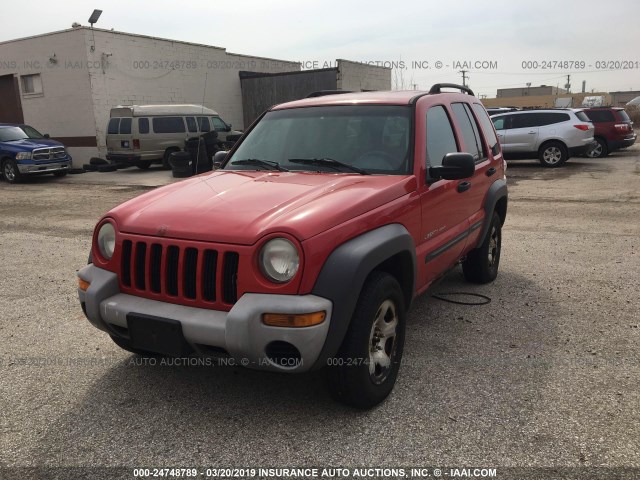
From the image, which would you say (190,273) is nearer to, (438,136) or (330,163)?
(330,163)

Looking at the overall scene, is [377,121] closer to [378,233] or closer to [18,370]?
[378,233]

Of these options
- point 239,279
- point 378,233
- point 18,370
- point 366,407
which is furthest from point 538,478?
point 18,370

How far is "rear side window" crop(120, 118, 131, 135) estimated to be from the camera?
1788 cm

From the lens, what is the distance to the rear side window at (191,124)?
1869 cm

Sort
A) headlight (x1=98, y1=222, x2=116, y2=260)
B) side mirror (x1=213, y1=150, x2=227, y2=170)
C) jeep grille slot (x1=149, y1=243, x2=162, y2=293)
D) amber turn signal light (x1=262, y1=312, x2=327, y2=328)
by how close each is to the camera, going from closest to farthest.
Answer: amber turn signal light (x1=262, y1=312, x2=327, y2=328)
jeep grille slot (x1=149, y1=243, x2=162, y2=293)
headlight (x1=98, y1=222, x2=116, y2=260)
side mirror (x1=213, y1=150, x2=227, y2=170)

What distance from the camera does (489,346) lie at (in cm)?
394

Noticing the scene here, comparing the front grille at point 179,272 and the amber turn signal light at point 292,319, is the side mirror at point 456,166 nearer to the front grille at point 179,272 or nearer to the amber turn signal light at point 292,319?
the amber turn signal light at point 292,319

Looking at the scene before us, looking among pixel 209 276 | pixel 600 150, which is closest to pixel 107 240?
pixel 209 276

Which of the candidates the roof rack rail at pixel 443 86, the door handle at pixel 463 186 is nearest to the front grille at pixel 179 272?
the door handle at pixel 463 186

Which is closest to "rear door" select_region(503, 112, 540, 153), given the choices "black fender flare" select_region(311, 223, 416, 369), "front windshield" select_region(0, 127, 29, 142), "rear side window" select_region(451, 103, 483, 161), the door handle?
"rear side window" select_region(451, 103, 483, 161)

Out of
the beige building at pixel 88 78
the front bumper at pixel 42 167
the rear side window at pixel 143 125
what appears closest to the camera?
the front bumper at pixel 42 167

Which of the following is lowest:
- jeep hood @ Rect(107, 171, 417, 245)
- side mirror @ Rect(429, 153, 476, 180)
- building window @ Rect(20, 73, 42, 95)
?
jeep hood @ Rect(107, 171, 417, 245)

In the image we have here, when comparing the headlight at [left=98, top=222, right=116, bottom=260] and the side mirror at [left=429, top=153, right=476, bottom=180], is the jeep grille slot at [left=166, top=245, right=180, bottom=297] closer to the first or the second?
the headlight at [left=98, top=222, right=116, bottom=260]

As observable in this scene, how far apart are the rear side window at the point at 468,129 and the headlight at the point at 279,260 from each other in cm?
245
